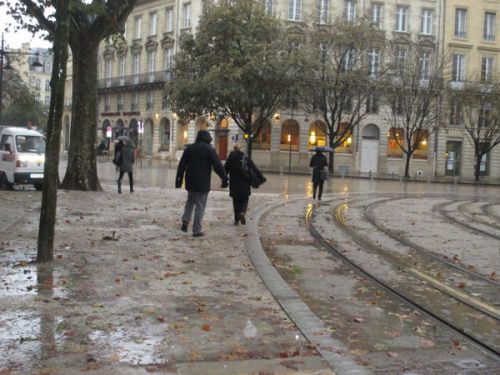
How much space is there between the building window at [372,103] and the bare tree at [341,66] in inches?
9.3

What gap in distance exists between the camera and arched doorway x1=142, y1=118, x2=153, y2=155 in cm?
6150

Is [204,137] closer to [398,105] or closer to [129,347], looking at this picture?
[129,347]

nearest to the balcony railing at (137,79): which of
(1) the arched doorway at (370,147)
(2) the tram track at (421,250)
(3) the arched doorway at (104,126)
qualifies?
(3) the arched doorway at (104,126)

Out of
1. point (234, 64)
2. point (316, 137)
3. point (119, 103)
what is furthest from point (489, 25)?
point (119, 103)

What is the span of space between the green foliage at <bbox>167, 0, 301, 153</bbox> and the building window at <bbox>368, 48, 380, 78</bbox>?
6710 millimetres

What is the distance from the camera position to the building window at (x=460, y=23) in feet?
180

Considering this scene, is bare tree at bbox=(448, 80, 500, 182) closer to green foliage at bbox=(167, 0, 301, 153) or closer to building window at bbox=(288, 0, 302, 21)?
building window at bbox=(288, 0, 302, 21)

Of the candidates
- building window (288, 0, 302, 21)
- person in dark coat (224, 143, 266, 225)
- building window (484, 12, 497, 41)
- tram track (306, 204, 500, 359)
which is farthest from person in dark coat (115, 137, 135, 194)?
building window (484, 12, 497, 41)

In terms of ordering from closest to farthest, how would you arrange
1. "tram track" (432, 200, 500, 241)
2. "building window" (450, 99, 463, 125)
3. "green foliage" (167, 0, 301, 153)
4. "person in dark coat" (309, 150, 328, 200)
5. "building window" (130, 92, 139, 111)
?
"tram track" (432, 200, 500, 241)
"person in dark coat" (309, 150, 328, 200)
"green foliage" (167, 0, 301, 153)
"building window" (450, 99, 463, 125)
"building window" (130, 92, 139, 111)

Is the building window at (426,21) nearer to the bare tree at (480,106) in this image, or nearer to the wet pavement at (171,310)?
the bare tree at (480,106)

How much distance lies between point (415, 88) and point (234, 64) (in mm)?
14988

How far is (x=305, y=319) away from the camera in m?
5.57

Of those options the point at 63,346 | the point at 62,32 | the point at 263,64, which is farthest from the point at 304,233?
the point at 263,64

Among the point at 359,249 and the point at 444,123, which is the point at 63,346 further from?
the point at 444,123
